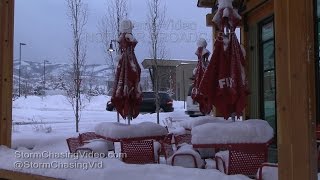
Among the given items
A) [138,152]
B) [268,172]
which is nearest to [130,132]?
[138,152]

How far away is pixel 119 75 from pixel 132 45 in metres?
0.49

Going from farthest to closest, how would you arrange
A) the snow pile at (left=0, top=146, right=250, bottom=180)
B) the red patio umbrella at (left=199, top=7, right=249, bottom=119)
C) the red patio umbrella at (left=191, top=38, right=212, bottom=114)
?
the red patio umbrella at (left=191, top=38, right=212, bottom=114) → the red patio umbrella at (left=199, top=7, right=249, bottom=119) → the snow pile at (left=0, top=146, right=250, bottom=180)

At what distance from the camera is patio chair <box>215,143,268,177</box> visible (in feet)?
14.4

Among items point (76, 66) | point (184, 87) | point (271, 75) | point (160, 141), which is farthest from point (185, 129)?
point (184, 87)

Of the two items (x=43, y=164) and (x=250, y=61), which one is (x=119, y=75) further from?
(x=250, y=61)

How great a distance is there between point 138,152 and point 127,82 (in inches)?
43.1

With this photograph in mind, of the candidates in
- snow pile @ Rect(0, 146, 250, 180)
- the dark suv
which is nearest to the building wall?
the dark suv

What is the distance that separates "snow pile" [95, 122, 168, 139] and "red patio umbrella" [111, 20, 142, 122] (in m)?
0.42

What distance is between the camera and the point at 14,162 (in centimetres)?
414

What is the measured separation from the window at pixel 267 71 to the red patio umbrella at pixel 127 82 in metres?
3.65

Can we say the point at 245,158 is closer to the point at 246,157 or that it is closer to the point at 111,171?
the point at 246,157

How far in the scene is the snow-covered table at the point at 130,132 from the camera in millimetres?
5289

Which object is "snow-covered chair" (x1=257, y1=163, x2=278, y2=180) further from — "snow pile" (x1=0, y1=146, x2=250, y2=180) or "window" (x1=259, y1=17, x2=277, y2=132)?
"window" (x1=259, y1=17, x2=277, y2=132)

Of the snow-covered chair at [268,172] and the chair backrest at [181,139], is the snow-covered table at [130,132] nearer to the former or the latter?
the chair backrest at [181,139]
